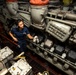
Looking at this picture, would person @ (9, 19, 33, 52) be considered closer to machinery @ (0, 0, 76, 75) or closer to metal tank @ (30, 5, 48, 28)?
machinery @ (0, 0, 76, 75)

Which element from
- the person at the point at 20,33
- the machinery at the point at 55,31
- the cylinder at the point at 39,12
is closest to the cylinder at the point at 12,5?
the machinery at the point at 55,31

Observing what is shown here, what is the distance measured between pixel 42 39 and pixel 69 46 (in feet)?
3.05

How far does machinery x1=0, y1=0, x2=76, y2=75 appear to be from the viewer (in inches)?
123

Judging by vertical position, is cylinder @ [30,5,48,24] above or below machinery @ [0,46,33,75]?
above

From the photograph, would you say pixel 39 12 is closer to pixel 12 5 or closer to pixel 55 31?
pixel 55 31

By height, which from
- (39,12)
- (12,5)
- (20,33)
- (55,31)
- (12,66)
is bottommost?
(12,66)

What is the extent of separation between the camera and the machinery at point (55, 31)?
10.2 feet

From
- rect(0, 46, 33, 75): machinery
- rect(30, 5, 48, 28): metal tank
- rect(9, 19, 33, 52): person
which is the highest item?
rect(30, 5, 48, 28): metal tank

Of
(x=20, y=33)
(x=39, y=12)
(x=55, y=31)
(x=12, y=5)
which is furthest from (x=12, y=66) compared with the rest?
(x=12, y=5)

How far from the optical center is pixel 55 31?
3.33m

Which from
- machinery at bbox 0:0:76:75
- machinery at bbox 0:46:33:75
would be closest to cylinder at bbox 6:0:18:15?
machinery at bbox 0:0:76:75

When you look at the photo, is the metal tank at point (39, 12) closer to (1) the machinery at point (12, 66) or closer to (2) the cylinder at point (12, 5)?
(2) the cylinder at point (12, 5)

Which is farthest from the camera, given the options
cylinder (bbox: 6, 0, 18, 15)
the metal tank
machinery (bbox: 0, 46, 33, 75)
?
cylinder (bbox: 6, 0, 18, 15)

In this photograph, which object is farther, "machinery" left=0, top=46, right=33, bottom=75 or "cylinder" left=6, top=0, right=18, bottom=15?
"cylinder" left=6, top=0, right=18, bottom=15
